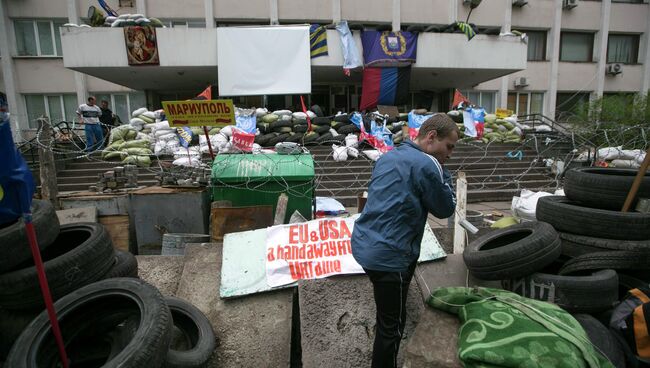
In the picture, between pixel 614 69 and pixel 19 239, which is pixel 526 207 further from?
pixel 614 69

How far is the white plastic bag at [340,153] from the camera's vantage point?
10766 millimetres

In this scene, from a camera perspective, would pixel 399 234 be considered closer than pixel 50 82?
Yes

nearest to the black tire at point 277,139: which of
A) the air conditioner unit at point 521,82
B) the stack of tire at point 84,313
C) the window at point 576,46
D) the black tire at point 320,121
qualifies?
the black tire at point 320,121

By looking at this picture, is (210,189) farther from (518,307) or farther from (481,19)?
(481,19)

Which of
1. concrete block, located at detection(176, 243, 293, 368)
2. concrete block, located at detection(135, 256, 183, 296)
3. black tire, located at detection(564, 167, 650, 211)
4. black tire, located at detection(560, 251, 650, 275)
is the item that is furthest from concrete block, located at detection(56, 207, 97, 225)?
black tire, located at detection(564, 167, 650, 211)

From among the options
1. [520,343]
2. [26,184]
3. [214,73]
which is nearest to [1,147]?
[26,184]

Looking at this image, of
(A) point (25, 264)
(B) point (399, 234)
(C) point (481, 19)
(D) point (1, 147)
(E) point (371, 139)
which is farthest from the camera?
(C) point (481, 19)

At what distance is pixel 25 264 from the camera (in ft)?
Result: 9.09

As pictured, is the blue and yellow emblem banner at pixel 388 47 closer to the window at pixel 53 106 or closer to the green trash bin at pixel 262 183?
the green trash bin at pixel 262 183

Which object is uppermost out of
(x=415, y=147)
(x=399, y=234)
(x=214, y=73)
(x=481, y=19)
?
(x=481, y=19)

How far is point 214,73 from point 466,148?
10.9 metres

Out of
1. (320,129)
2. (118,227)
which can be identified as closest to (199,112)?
(118,227)

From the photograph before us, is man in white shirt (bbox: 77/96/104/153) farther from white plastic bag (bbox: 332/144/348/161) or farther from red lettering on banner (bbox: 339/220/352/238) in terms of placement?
red lettering on banner (bbox: 339/220/352/238)

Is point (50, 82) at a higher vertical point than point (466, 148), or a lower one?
higher
